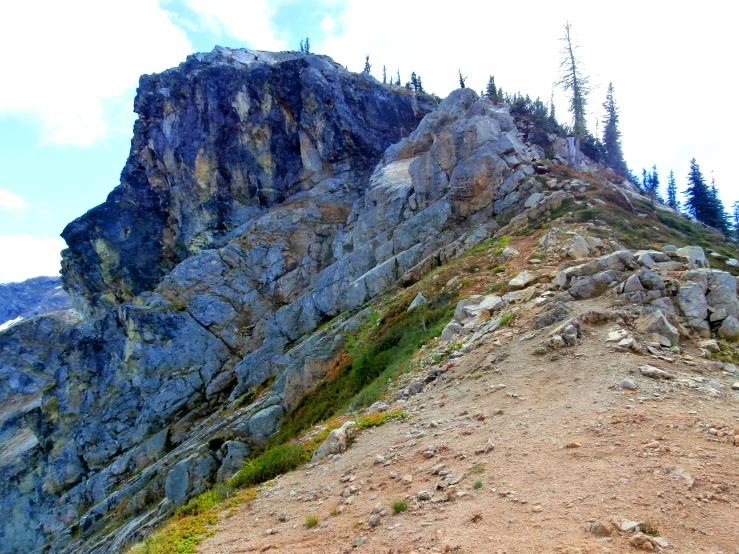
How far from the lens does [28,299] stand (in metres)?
195

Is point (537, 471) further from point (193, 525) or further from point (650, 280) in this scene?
point (650, 280)

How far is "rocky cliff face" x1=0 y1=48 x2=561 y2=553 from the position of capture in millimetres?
31750

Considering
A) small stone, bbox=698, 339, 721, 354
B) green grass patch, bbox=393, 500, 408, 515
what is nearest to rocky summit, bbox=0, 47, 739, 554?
green grass patch, bbox=393, 500, 408, 515

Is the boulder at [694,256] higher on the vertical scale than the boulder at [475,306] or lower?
higher

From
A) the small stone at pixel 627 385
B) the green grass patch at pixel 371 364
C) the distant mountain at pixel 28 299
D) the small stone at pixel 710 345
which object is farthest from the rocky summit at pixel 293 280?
the distant mountain at pixel 28 299

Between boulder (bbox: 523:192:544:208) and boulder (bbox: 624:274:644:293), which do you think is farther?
boulder (bbox: 523:192:544:208)

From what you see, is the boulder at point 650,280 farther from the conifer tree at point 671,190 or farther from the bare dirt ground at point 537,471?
the conifer tree at point 671,190

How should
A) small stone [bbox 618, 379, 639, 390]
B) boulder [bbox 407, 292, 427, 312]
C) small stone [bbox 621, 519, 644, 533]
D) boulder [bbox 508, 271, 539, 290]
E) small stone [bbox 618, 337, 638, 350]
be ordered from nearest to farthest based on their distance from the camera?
small stone [bbox 621, 519, 644, 533], small stone [bbox 618, 379, 639, 390], small stone [bbox 618, 337, 638, 350], boulder [bbox 508, 271, 539, 290], boulder [bbox 407, 292, 427, 312]

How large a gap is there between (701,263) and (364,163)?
4693 centimetres

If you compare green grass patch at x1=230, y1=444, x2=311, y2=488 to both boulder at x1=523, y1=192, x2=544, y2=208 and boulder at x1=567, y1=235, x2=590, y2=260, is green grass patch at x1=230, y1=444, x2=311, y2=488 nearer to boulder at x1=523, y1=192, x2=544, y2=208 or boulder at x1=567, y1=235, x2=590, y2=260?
boulder at x1=567, y1=235, x2=590, y2=260

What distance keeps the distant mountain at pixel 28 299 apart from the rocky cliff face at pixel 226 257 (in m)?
116

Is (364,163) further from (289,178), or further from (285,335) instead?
(285,335)

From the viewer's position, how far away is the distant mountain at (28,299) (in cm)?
18475

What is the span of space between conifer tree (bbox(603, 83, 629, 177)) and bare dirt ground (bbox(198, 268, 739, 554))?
2283 inches
